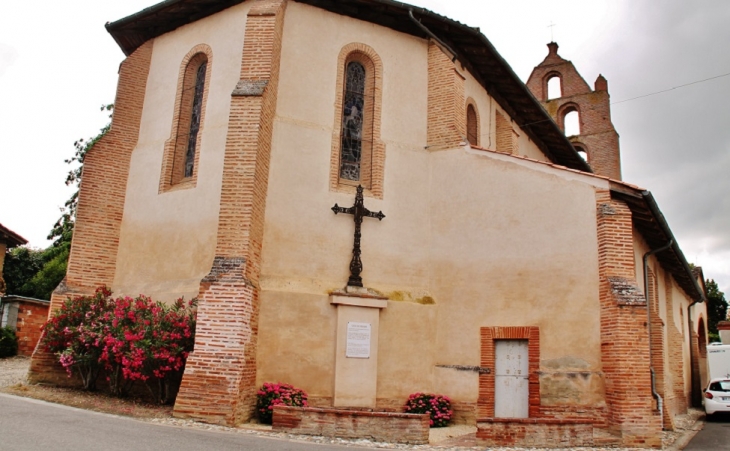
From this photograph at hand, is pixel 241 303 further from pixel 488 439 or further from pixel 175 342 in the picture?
pixel 488 439

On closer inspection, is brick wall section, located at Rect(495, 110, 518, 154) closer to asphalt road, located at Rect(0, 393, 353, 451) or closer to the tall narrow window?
the tall narrow window

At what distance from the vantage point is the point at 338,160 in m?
13.4

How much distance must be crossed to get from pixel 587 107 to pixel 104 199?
2315 centimetres

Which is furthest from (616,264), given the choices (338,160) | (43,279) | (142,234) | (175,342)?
(43,279)

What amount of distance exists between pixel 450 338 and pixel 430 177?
3571 millimetres

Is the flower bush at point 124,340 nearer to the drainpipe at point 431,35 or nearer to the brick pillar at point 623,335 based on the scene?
the brick pillar at point 623,335

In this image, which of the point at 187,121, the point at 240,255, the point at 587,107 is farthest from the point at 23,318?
the point at 587,107

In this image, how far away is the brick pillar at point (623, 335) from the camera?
429 inches

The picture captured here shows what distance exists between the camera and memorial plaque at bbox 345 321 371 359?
1235 cm

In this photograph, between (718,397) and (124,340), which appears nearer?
(124,340)

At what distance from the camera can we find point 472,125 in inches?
639

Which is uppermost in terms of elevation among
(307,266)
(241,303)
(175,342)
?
(307,266)

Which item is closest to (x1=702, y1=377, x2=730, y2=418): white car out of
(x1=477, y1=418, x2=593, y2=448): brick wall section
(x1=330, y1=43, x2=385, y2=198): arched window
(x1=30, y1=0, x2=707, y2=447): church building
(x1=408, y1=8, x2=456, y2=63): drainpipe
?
(x1=30, y1=0, x2=707, y2=447): church building

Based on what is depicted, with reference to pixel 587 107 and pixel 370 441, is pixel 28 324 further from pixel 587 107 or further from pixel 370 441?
pixel 587 107
